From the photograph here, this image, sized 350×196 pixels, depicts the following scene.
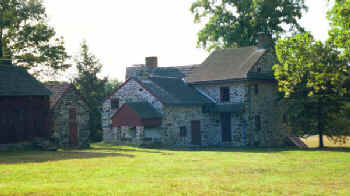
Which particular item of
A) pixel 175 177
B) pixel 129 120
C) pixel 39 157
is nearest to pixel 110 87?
pixel 129 120

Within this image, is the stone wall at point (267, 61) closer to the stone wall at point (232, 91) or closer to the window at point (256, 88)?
the window at point (256, 88)

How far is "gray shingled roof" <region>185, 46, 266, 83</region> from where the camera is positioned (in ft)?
137

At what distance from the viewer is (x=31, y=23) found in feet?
151

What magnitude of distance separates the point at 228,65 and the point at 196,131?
23.3ft

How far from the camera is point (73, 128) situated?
38.2m

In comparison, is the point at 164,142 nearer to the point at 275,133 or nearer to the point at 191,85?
the point at 191,85

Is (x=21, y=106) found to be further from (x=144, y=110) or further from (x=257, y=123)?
(x=257, y=123)

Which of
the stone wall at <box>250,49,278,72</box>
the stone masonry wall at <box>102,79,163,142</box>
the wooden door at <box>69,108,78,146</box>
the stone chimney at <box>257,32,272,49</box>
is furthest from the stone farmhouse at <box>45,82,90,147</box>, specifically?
the stone chimney at <box>257,32,272,49</box>

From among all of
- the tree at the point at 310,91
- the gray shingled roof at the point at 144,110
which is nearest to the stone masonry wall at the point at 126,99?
the gray shingled roof at the point at 144,110

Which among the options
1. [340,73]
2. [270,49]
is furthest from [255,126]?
[340,73]

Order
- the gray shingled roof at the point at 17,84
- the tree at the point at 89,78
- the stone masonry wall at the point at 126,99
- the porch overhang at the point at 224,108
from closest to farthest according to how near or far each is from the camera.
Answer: the gray shingled roof at the point at 17,84 → the stone masonry wall at the point at 126,99 → the porch overhang at the point at 224,108 → the tree at the point at 89,78

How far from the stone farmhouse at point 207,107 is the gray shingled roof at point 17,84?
7.68m

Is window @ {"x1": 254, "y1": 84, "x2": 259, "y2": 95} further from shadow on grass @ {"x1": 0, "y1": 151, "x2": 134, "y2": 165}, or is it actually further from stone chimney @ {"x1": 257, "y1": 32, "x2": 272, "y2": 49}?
shadow on grass @ {"x1": 0, "y1": 151, "x2": 134, "y2": 165}

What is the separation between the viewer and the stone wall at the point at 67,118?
3681 cm
